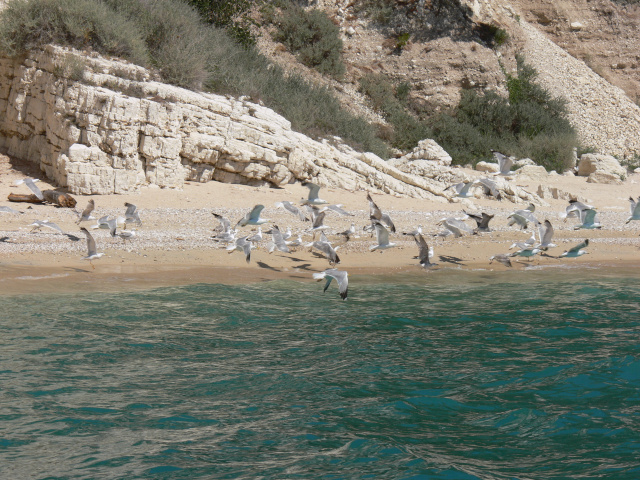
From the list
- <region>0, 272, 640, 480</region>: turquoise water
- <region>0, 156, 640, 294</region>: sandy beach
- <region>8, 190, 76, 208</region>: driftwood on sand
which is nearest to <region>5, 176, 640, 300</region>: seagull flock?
<region>0, 156, 640, 294</region>: sandy beach

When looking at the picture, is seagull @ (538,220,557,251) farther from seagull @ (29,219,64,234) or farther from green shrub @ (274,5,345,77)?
green shrub @ (274,5,345,77)

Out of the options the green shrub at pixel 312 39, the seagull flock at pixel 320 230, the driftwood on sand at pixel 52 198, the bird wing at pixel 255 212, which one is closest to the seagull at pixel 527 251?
the seagull flock at pixel 320 230

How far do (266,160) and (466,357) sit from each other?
1080cm

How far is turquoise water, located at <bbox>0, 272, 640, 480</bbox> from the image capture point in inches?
207

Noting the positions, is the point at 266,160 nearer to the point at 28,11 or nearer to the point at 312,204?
the point at 312,204

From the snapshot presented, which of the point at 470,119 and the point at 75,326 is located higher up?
the point at 470,119

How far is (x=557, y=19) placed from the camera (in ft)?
123

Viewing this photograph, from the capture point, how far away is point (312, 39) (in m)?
29.2

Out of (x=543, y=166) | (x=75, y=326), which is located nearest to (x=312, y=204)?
(x=75, y=326)

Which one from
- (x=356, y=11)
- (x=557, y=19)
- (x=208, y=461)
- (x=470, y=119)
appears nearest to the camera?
(x=208, y=461)

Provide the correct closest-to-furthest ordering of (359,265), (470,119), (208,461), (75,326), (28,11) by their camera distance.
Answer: (208,461), (75,326), (359,265), (28,11), (470,119)

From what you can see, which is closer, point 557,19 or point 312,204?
point 312,204

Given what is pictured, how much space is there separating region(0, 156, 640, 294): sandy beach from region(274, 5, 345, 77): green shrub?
12.1 metres

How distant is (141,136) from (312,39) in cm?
1494
